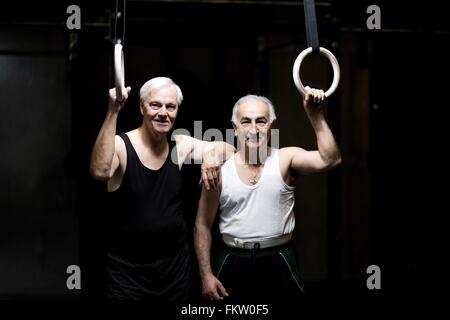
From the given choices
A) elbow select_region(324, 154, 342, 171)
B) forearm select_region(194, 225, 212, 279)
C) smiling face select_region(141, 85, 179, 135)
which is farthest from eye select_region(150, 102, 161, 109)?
elbow select_region(324, 154, 342, 171)

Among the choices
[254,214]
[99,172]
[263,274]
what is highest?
[99,172]

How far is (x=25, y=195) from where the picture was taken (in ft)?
9.02

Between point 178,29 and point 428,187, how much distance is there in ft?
4.14

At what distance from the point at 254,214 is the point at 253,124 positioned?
27cm

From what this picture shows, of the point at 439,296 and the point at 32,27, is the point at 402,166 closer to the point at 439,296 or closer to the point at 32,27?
the point at 439,296

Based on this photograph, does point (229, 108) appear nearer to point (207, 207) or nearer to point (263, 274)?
point (207, 207)

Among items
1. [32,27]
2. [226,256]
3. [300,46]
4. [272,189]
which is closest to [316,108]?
[272,189]

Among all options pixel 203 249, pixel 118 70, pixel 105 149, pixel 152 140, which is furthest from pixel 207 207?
pixel 118 70

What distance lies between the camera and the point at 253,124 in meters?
1.93

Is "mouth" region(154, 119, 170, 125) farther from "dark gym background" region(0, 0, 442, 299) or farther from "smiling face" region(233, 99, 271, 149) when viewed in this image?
"dark gym background" region(0, 0, 442, 299)

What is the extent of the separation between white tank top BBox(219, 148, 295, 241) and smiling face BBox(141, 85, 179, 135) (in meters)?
0.24

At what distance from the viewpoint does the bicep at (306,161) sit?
Answer: 6.24 ft

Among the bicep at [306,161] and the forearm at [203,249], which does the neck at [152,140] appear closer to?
the forearm at [203,249]

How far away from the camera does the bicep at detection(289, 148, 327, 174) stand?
→ 190 centimetres
